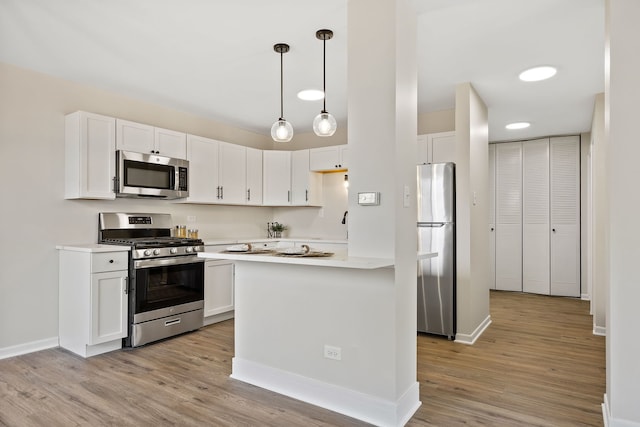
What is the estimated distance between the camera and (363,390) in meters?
2.31

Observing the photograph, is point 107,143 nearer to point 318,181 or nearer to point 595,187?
point 318,181

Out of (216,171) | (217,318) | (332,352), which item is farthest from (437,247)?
(216,171)

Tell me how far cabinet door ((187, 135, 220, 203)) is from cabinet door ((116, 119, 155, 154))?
49cm

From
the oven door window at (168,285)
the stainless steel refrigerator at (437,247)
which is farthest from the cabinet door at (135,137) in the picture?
the stainless steel refrigerator at (437,247)

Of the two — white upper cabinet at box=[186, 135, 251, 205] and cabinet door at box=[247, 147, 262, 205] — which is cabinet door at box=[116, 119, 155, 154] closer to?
white upper cabinet at box=[186, 135, 251, 205]

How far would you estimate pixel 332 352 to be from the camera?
243 cm

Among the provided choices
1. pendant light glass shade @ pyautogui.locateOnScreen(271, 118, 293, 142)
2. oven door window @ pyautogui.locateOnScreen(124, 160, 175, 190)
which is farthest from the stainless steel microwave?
pendant light glass shade @ pyautogui.locateOnScreen(271, 118, 293, 142)

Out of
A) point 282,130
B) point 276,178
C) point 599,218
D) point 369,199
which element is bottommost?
point 599,218

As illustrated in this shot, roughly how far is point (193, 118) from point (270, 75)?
1.69m

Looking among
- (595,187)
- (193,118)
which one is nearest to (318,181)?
(193,118)

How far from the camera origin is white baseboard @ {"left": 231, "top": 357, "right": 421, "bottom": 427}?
222 centimetres

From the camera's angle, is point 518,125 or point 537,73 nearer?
point 537,73

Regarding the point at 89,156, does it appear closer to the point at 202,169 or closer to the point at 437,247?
the point at 202,169

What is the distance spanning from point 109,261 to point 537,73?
4105mm
